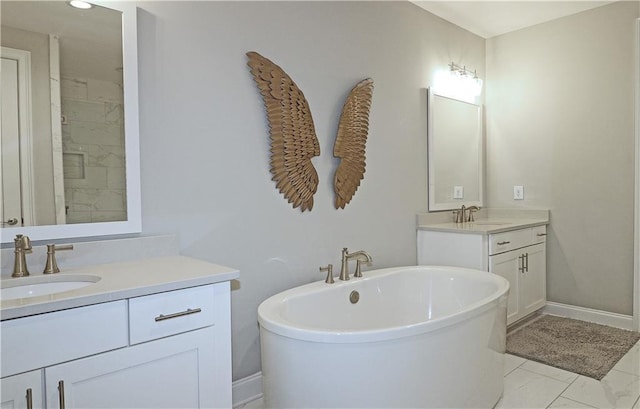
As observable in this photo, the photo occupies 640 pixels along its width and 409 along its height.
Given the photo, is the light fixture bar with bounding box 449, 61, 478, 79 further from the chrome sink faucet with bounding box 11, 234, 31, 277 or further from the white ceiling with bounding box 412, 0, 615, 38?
the chrome sink faucet with bounding box 11, 234, 31, 277

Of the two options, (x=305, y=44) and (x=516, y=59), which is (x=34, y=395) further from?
(x=516, y=59)

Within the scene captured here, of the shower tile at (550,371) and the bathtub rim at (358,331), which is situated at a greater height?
the bathtub rim at (358,331)

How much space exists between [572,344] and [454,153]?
65.9 inches

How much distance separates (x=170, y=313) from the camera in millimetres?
1322

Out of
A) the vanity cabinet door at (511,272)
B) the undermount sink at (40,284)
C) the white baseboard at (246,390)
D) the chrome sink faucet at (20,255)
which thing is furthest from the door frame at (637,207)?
the chrome sink faucet at (20,255)

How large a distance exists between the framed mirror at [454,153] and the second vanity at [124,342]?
7.65ft

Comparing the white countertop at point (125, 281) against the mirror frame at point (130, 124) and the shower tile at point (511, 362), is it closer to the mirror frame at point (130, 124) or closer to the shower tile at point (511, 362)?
the mirror frame at point (130, 124)

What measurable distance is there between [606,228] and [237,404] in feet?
9.97

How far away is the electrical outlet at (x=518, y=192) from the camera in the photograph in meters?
3.76

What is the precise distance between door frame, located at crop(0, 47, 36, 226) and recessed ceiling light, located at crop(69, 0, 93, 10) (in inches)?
10.7

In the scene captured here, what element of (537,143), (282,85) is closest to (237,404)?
(282,85)

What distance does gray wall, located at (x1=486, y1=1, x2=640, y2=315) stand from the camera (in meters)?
3.23

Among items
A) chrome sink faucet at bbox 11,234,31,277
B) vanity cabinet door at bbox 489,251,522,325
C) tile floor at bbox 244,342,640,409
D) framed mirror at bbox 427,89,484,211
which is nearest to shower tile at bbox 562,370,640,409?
tile floor at bbox 244,342,640,409

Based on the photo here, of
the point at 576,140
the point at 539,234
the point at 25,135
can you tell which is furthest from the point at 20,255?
the point at 576,140
